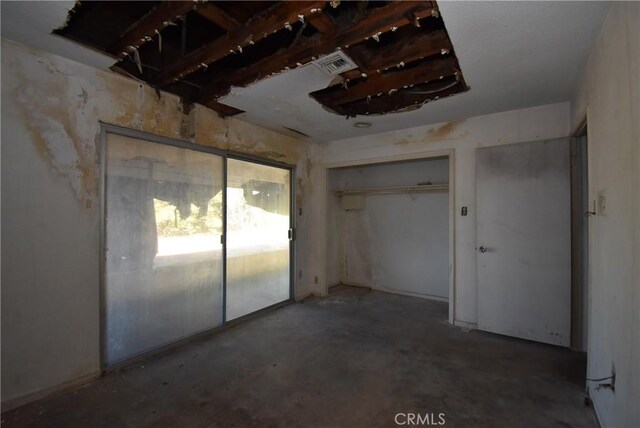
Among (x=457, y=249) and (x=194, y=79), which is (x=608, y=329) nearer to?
(x=457, y=249)

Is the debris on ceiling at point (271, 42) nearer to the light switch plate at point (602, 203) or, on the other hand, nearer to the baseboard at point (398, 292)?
the light switch plate at point (602, 203)

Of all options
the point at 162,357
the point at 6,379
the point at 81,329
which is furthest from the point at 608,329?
the point at 6,379

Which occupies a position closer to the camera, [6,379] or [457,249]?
[6,379]

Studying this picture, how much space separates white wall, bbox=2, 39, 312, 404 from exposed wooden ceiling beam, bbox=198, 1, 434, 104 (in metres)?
0.94

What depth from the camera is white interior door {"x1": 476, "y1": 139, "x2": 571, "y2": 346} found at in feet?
9.16

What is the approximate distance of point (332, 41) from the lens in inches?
74.3

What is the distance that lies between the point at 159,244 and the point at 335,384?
76.1 inches

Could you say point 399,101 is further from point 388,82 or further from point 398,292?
point 398,292

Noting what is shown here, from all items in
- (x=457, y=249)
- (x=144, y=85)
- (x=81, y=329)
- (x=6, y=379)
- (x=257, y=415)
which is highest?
(x=144, y=85)

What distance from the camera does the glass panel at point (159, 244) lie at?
7.90 feet

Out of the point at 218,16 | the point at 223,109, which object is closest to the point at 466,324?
the point at 223,109

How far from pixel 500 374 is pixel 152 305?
3.01m

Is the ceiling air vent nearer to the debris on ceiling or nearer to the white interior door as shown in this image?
the debris on ceiling

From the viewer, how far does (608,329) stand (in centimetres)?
162
